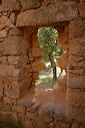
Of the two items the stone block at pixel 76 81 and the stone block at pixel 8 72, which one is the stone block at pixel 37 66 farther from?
the stone block at pixel 76 81

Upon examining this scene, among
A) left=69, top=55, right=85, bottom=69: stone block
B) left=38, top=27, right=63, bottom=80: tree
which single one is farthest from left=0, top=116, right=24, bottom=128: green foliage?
left=38, top=27, right=63, bottom=80: tree

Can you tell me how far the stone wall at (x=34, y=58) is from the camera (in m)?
2.89

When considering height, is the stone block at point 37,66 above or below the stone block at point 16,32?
below

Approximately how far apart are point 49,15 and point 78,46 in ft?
2.28

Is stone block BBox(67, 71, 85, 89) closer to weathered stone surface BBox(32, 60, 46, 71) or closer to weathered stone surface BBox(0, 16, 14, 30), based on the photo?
weathered stone surface BBox(32, 60, 46, 71)

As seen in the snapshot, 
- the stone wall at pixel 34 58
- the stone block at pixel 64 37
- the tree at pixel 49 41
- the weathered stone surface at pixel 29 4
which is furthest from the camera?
the tree at pixel 49 41

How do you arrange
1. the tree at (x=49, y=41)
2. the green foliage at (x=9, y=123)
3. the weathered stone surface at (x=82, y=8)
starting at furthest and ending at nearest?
1. the tree at (x=49, y=41)
2. the green foliage at (x=9, y=123)
3. the weathered stone surface at (x=82, y=8)

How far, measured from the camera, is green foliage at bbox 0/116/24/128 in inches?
141

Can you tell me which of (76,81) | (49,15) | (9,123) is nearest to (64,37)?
(49,15)

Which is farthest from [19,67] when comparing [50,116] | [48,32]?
[48,32]

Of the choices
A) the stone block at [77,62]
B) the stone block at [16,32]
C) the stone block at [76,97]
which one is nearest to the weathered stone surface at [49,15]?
the stone block at [16,32]

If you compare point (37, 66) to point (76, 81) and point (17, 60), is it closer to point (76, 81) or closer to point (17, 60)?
point (17, 60)

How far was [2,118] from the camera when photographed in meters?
3.77

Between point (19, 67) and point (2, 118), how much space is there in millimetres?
1113
